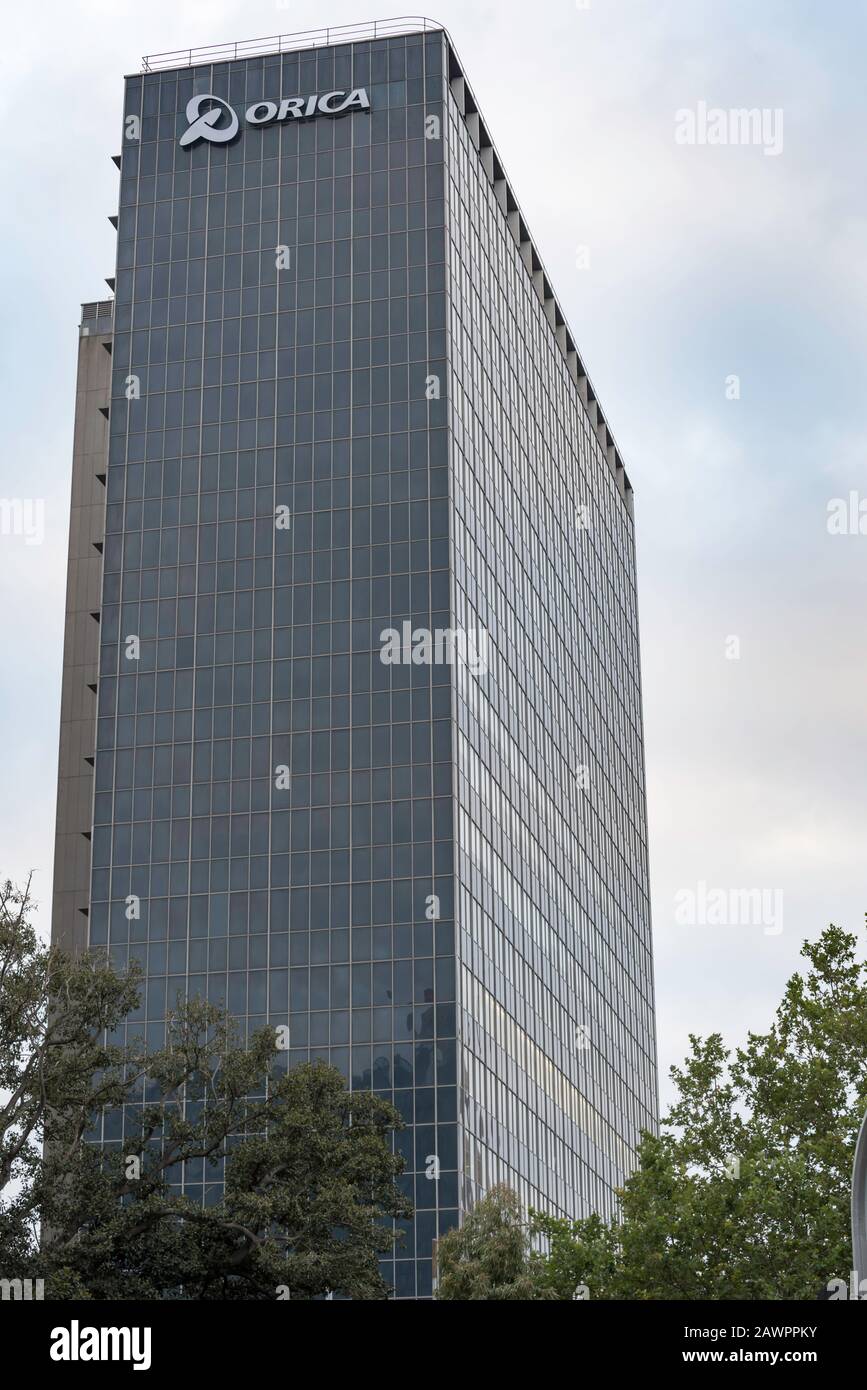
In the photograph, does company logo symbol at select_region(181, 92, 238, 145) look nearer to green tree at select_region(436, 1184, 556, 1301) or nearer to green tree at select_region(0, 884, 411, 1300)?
green tree at select_region(0, 884, 411, 1300)

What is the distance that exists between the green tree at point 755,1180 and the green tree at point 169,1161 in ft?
23.2

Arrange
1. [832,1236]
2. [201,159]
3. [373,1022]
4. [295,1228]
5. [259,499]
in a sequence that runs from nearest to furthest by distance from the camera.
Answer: [832,1236] → [295,1228] → [373,1022] → [259,499] → [201,159]

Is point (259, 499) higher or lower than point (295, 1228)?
higher

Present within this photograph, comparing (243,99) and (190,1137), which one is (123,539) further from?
(190,1137)

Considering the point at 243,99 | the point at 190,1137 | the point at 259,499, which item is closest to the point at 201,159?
the point at 243,99

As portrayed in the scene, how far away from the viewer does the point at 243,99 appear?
130875 millimetres

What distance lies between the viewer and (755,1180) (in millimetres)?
59719

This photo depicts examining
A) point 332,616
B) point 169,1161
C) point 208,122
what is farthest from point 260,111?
point 169,1161

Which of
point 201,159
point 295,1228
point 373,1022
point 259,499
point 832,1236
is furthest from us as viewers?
point 201,159

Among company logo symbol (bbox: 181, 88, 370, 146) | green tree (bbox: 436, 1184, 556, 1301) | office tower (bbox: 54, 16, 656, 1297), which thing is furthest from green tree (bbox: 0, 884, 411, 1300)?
company logo symbol (bbox: 181, 88, 370, 146)

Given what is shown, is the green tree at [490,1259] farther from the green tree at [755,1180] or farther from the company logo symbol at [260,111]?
the company logo symbol at [260,111]

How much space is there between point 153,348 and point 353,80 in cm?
2130

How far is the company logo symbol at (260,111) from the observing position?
128m

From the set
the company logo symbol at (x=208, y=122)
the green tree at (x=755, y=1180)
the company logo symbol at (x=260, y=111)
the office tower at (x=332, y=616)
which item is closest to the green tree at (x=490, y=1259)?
the green tree at (x=755, y=1180)
